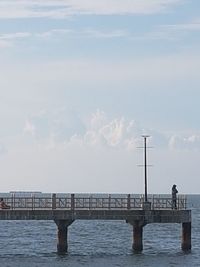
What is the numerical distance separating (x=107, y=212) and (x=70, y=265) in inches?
272

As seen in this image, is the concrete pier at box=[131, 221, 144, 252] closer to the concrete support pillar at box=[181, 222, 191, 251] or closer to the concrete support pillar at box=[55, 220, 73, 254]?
the concrete support pillar at box=[181, 222, 191, 251]

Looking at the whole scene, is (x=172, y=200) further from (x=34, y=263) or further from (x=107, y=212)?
(x=34, y=263)

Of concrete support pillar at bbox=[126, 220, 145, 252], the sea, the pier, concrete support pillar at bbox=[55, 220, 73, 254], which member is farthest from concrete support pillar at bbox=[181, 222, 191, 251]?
concrete support pillar at bbox=[55, 220, 73, 254]

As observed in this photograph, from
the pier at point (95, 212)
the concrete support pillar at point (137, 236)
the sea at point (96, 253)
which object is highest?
the pier at point (95, 212)

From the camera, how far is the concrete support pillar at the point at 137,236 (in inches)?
2532

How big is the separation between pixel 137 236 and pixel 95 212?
369cm

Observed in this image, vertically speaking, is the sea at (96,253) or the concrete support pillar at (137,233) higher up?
the concrete support pillar at (137,233)

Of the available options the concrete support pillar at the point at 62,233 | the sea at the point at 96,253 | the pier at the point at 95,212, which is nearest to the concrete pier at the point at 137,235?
the pier at the point at 95,212

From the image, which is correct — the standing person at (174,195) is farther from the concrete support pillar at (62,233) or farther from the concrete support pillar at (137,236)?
the concrete support pillar at (62,233)

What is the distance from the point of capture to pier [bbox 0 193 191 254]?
63.5 meters

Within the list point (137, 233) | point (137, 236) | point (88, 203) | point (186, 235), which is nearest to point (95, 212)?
point (88, 203)

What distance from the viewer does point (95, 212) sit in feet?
210

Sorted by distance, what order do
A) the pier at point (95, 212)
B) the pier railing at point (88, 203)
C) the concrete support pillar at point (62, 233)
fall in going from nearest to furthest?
the pier at point (95, 212)
the concrete support pillar at point (62, 233)
the pier railing at point (88, 203)

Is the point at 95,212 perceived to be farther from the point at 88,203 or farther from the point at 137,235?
the point at 137,235
